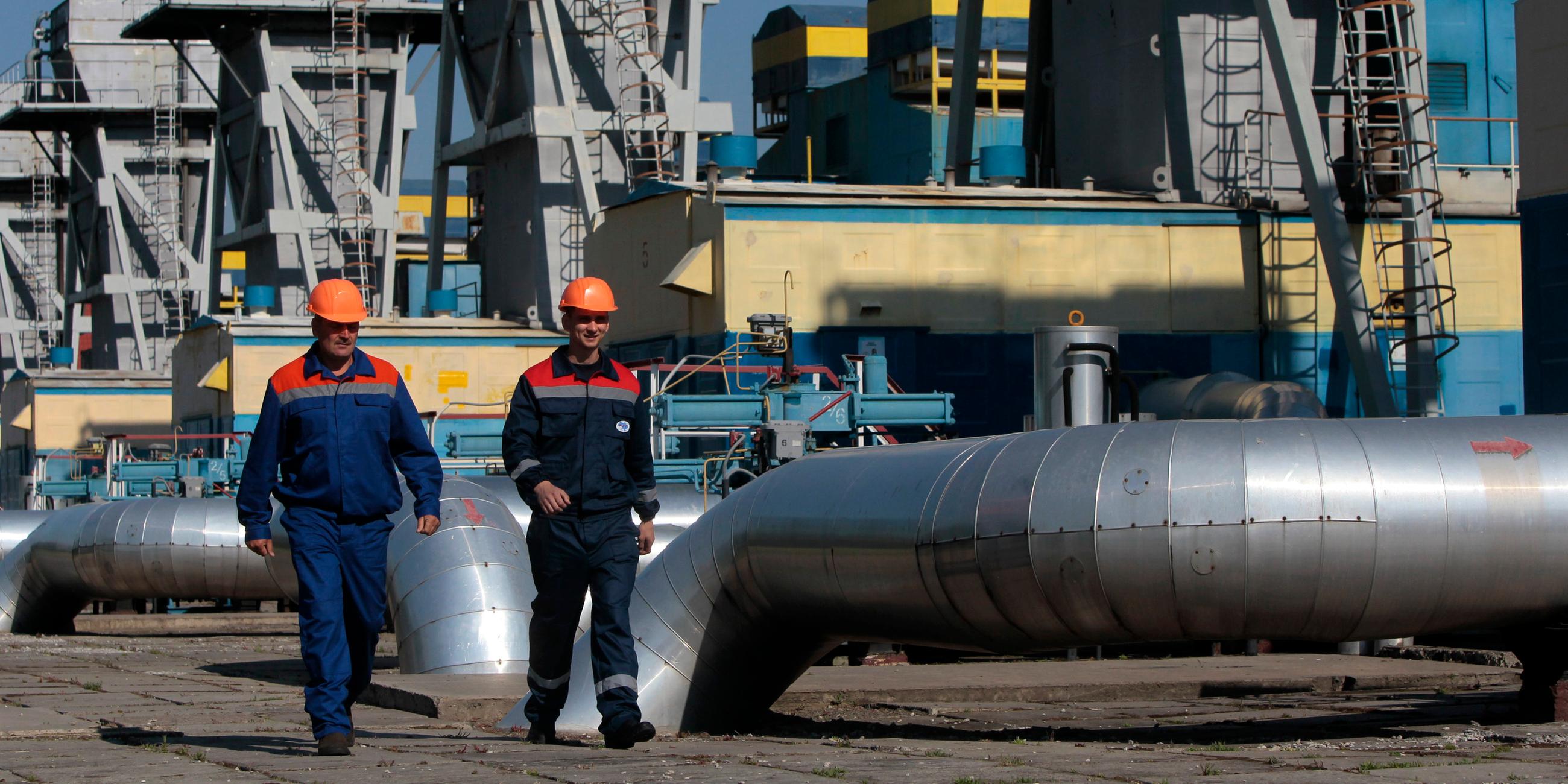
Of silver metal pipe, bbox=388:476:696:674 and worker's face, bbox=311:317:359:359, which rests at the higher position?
worker's face, bbox=311:317:359:359

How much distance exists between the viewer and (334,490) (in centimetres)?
753

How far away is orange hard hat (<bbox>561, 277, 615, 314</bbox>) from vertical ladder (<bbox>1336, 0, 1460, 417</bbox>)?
54.1 ft

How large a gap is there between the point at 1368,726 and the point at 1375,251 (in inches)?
664

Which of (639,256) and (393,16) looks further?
(393,16)

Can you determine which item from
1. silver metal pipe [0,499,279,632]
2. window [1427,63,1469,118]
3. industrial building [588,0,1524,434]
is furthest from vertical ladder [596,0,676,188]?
silver metal pipe [0,499,279,632]

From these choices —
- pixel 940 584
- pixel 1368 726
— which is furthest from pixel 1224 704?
pixel 940 584

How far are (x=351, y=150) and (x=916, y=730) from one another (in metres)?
34.2

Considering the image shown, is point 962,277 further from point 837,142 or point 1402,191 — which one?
point 837,142

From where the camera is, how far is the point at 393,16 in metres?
42.1

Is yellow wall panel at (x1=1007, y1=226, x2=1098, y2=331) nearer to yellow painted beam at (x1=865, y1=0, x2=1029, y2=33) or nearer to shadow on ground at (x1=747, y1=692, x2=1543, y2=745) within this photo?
shadow on ground at (x1=747, y1=692, x2=1543, y2=745)

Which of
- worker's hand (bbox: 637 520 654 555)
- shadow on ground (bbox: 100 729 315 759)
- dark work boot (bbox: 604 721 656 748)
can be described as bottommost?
shadow on ground (bbox: 100 729 315 759)

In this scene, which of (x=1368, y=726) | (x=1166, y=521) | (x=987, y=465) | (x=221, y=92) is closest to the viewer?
(x=1166, y=521)

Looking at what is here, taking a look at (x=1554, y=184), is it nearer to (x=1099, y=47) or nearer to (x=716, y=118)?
(x=1099, y=47)

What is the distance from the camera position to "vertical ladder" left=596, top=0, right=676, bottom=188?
3350 centimetres
